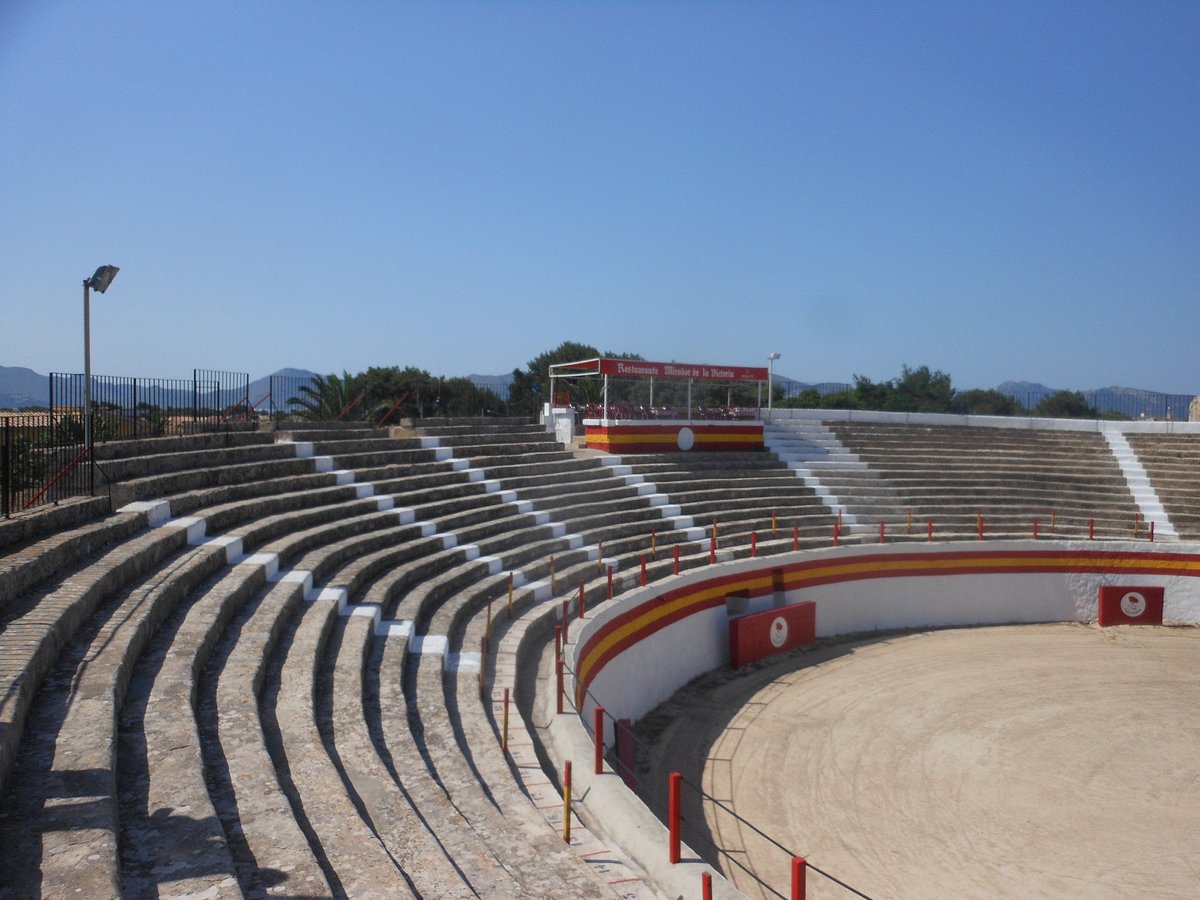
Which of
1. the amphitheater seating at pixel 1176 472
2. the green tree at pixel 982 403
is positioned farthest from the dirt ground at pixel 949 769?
the green tree at pixel 982 403

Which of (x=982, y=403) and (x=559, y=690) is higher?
(x=982, y=403)

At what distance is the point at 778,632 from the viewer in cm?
2014

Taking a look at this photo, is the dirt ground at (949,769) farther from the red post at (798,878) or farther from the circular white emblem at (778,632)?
the red post at (798,878)

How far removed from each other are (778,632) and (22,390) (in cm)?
4335

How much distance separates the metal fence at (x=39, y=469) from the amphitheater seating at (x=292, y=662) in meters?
0.52

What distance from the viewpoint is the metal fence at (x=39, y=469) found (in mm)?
10102

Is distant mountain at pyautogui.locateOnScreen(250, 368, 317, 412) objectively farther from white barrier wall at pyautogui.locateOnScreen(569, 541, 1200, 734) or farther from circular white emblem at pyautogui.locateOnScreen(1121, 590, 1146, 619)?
circular white emblem at pyautogui.locateOnScreen(1121, 590, 1146, 619)

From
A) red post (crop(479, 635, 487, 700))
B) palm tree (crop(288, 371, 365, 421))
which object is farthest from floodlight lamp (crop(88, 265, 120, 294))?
palm tree (crop(288, 371, 365, 421))

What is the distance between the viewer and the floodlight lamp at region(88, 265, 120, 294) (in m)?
11.8

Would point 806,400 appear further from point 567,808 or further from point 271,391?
point 567,808

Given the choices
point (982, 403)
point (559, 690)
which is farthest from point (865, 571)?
point (982, 403)

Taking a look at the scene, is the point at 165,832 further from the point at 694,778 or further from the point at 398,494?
the point at 398,494

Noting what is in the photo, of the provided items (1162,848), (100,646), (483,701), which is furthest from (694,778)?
(100,646)

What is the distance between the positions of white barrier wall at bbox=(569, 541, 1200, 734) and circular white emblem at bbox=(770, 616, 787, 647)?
54 cm
